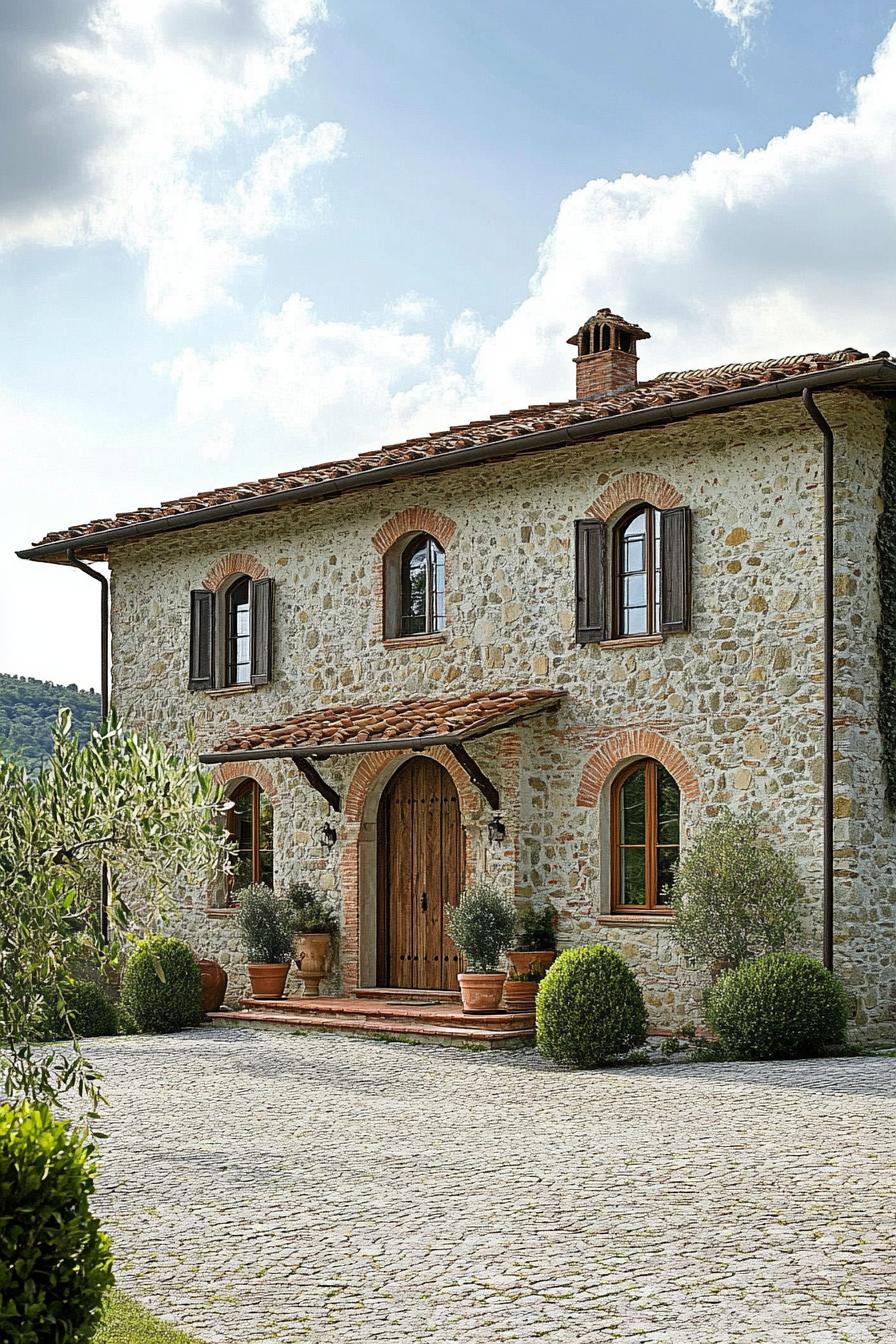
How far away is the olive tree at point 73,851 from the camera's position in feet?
18.3

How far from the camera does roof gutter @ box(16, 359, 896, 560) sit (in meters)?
12.9

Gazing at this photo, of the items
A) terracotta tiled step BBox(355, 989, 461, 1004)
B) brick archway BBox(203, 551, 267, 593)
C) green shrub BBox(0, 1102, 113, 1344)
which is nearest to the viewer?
green shrub BBox(0, 1102, 113, 1344)

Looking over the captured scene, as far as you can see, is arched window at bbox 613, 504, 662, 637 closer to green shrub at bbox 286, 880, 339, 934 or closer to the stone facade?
the stone facade

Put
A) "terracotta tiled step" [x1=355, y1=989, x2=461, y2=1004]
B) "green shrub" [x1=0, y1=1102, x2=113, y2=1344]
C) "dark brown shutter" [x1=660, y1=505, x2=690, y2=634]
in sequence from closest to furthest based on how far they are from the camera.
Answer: "green shrub" [x1=0, y1=1102, x2=113, y2=1344], "dark brown shutter" [x1=660, y1=505, x2=690, y2=634], "terracotta tiled step" [x1=355, y1=989, x2=461, y2=1004]

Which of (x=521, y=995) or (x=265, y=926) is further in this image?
(x=265, y=926)

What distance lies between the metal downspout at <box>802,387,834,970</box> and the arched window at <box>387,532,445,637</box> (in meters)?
4.60

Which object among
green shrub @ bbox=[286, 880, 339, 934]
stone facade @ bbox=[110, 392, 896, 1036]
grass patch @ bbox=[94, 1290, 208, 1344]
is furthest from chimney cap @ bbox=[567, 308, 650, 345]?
grass patch @ bbox=[94, 1290, 208, 1344]

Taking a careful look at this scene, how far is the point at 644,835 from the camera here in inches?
575

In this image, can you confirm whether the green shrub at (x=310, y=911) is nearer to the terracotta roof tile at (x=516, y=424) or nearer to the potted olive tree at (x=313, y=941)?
the potted olive tree at (x=313, y=941)

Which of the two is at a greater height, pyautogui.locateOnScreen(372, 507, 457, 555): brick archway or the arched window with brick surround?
pyautogui.locateOnScreen(372, 507, 457, 555): brick archway

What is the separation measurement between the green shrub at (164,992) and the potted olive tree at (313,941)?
1.11 metres

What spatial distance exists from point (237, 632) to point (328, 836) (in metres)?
3.22

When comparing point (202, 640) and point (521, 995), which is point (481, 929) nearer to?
point (521, 995)

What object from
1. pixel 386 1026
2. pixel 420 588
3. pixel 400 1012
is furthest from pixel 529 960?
pixel 420 588
